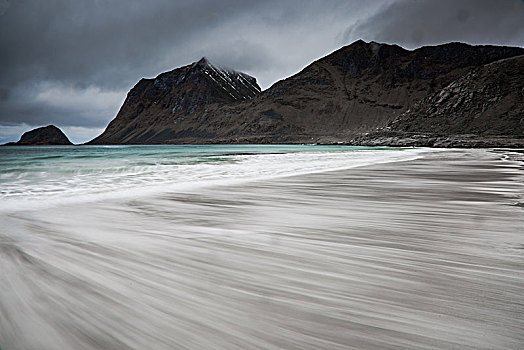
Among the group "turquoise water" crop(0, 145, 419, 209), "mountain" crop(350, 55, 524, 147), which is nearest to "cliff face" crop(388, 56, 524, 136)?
"mountain" crop(350, 55, 524, 147)

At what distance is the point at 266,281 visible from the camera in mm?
1549

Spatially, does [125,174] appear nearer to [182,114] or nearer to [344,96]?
[344,96]

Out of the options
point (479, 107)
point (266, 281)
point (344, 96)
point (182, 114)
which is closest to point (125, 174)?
point (266, 281)

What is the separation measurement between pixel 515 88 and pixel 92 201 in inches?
3288

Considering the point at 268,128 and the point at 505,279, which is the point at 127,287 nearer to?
the point at 505,279

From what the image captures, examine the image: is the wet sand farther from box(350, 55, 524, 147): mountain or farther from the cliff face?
the cliff face

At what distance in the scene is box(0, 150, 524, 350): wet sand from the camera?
108cm

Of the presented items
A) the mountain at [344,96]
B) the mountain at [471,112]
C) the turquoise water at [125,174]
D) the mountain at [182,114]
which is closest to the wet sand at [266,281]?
the turquoise water at [125,174]

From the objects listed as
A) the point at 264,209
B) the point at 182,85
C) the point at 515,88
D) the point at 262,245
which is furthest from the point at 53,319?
the point at 182,85

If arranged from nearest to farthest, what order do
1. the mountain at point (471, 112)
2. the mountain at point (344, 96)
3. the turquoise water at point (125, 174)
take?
the turquoise water at point (125, 174) < the mountain at point (471, 112) < the mountain at point (344, 96)

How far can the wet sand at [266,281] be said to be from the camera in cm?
108

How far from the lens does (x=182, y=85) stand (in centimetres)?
19725

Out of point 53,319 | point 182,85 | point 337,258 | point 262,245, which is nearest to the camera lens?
point 53,319

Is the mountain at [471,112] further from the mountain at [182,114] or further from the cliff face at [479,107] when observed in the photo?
the mountain at [182,114]
